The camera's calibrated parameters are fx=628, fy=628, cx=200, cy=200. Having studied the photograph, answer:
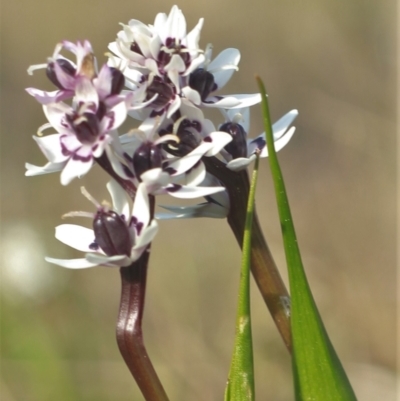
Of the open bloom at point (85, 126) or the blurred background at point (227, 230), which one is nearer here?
the open bloom at point (85, 126)

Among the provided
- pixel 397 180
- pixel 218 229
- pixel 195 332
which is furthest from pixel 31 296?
pixel 397 180

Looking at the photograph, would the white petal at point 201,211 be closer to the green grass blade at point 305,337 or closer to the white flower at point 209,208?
the white flower at point 209,208

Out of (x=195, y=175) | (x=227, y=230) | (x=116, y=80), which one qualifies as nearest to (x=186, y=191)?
(x=195, y=175)

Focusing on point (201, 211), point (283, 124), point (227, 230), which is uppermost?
point (283, 124)

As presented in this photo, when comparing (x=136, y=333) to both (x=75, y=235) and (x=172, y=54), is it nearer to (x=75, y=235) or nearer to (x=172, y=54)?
(x=75, y=235)

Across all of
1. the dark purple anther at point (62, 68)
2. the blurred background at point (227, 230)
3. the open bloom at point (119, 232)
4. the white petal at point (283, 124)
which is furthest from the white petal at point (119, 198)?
the blurred background at point (227, 230)

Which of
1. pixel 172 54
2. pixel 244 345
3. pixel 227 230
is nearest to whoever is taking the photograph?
pixel 244 345

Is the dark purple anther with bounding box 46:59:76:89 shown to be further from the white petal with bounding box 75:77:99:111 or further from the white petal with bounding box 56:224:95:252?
the white petal with bounding box 56:224:95:252
